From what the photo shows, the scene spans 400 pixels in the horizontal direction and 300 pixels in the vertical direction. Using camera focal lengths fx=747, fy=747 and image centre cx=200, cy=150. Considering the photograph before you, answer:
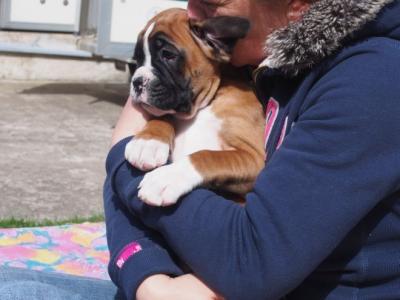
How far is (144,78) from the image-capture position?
8.41ft

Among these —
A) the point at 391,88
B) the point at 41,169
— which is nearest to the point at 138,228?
the point at 391,88

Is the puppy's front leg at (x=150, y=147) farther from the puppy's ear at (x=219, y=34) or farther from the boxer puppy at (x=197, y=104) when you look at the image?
the puppy's ear at (x=219, y=34)

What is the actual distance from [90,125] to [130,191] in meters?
5.33

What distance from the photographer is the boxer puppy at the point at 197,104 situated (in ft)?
7.20

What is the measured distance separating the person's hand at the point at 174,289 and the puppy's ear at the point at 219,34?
29.3 inches

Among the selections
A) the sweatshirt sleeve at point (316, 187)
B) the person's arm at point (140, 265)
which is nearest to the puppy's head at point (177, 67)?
the person's arm at point (140, 265)

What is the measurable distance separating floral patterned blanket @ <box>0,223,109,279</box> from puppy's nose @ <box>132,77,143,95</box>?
45.4 inches

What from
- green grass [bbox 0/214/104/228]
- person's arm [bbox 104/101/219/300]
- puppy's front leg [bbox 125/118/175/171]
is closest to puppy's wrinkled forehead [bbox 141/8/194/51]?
puppy's front leg [bbox 125/118/175/171]

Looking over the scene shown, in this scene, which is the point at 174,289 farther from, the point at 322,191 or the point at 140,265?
the point at 322,191

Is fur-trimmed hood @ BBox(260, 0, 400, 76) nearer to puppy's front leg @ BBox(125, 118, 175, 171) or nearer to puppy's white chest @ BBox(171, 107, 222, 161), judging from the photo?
puppy's front leg @ BBox(125, 118, 175, 171)

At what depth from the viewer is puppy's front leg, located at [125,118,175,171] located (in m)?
2.11

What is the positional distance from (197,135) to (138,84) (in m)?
0.27

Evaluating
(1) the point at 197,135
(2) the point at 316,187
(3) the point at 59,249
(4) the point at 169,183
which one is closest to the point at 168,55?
(1) the point at 197,135

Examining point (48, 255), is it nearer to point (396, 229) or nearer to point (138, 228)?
point (138, 228)
